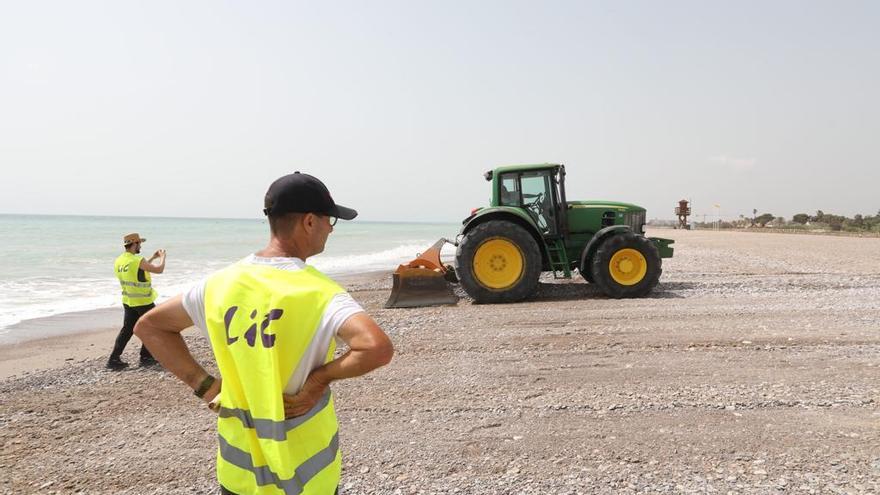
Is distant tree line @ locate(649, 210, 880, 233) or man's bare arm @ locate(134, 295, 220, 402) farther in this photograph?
distant tree line @ locate(649, 210, 880, 233)

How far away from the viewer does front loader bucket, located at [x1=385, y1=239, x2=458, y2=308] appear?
8.91 meters

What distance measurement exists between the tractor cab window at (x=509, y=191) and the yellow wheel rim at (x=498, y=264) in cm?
92

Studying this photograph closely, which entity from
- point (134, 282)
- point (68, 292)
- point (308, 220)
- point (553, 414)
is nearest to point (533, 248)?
point (553, 414)

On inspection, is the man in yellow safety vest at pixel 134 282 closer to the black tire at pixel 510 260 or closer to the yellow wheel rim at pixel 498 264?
the black tire at pixel 510 260

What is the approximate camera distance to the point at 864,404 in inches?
152

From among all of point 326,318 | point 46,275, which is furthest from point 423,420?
point 46,275

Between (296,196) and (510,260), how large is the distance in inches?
293

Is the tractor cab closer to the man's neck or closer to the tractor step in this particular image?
the tractor step

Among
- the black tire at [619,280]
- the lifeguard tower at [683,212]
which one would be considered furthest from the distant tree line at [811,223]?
the black tire at [619,280]

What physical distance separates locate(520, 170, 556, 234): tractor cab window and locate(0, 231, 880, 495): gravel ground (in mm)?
2660

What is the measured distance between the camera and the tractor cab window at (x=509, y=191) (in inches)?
364

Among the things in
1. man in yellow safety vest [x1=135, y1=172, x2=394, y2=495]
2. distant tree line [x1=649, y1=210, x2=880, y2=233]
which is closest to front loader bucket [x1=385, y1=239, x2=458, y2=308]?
man in yellow safety vest [x1=135, y1=172, x2=394, y2=495]

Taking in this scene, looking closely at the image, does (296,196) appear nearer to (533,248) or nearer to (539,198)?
(533,248)

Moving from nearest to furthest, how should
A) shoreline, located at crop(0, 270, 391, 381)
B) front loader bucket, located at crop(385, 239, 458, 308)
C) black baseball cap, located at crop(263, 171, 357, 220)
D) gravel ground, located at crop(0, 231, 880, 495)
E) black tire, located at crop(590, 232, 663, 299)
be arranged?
black baseball cap, located at crop(263, 171, 357, 220) → gravel ground, located at crop(0, 231, 880, 495) → shoreline, located at crop(0, 270, 391, 381) → black tire, located at crop(590, 232, 663, 299) → front loader bucket, located at crop(385, 239, 458, 308)
